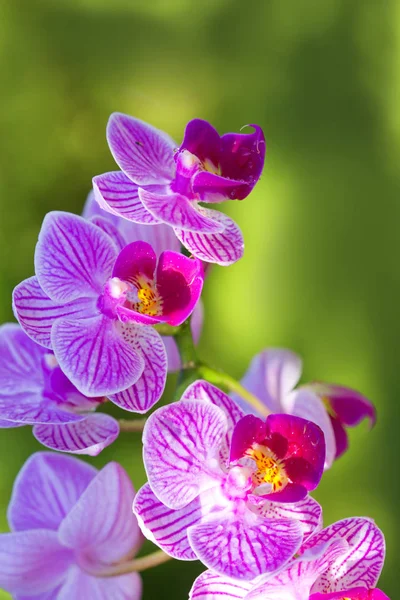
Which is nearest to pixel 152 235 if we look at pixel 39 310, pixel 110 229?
pixel 110 229

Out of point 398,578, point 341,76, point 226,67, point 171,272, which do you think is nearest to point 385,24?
point 341,76

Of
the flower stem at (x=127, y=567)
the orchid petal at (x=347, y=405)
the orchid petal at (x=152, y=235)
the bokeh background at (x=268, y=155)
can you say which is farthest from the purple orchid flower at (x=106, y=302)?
the bokeh background at (x=268, y=155)

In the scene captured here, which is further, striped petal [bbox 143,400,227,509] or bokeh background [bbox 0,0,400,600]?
bokeh background [bbox 0,0,400,600]

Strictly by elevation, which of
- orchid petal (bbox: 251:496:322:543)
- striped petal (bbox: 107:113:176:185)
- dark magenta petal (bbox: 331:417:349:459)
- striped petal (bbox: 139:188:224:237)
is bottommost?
orchid petal (bbox: 251:496:322:543)

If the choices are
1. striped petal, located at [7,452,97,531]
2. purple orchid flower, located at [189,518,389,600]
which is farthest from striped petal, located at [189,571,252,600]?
striped petal, located at [7,452,97,531]

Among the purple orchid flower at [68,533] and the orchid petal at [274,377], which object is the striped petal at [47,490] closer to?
the purple orchid flower at [68,533]

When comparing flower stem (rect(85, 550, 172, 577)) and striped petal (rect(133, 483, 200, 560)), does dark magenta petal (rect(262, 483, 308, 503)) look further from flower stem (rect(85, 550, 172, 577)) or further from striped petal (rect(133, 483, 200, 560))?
flower stem (rect(85, 550, 172, 577))
